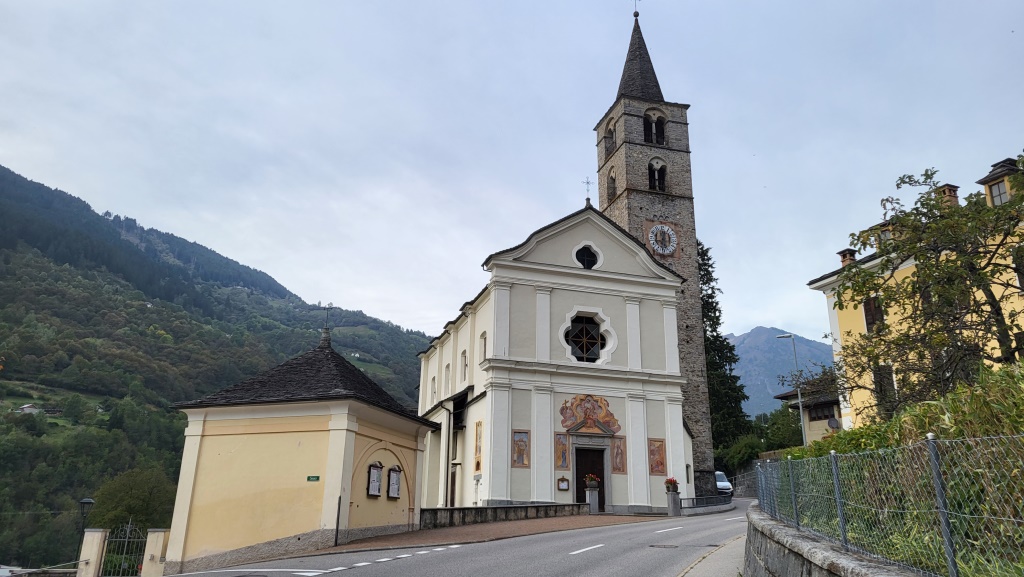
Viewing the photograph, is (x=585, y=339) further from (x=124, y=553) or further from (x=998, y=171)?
(x=124, y=553)

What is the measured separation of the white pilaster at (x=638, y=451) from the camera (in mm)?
26625

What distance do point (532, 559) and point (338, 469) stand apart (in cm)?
542

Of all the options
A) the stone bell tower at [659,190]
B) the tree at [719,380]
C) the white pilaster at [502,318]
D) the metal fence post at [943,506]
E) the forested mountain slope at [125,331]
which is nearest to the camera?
the metal fence post at [943,506]

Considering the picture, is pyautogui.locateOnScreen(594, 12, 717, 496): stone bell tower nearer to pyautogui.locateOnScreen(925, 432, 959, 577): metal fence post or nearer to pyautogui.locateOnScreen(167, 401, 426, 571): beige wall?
pyautogui.locateOnScreen(167, 401, 426, 571): beige wall

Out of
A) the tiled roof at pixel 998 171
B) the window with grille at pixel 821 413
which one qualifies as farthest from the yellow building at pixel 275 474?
the window with grille at pixel 821 413

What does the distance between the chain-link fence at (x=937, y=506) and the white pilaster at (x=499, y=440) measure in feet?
65.9

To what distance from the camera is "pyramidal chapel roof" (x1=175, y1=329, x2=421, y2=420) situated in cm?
1595

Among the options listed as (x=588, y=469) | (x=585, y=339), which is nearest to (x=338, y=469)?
(x=588, y=469)

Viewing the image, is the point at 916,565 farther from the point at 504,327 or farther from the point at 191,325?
the point at 191,325

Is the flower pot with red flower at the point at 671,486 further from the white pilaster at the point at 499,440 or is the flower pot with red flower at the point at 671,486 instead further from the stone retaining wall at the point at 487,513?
the white pilaster at the point at 499,440

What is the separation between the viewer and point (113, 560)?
17859 millimetres

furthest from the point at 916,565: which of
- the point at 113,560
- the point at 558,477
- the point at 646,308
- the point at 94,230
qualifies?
the point at 94,230

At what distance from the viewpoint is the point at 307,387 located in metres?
16.6

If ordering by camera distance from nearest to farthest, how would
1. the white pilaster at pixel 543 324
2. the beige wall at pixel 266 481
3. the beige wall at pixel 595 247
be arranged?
the beige wall at pixel 266 481 → the white pilaster at pixel 543 324 → the beige wall at pixel 595 247
